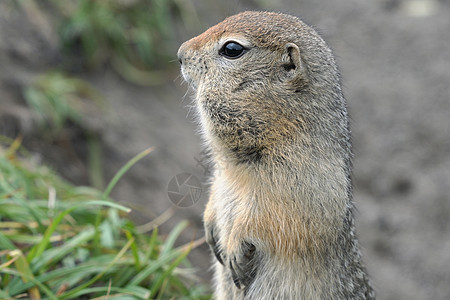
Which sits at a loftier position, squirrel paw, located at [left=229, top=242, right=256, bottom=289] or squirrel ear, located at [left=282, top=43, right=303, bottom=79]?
squirrel ear, located at [left=282, top=43, right=303, bottom=79]

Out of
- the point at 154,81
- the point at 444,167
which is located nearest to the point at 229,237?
the point at 154,81

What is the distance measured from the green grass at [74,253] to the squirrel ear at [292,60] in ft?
3.63

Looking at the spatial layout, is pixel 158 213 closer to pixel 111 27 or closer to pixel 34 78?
pixel 34 78

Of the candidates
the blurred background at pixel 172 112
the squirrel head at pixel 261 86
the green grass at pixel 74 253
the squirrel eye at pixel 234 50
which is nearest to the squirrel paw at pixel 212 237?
the green grass at pixel 74 253

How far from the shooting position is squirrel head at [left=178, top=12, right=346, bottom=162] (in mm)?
2467

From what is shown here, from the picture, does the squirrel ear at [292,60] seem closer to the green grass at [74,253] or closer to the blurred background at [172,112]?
the green grass at [74,253]

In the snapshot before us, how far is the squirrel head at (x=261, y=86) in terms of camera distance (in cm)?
247

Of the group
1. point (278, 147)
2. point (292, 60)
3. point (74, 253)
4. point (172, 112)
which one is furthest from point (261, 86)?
point (172, 112)

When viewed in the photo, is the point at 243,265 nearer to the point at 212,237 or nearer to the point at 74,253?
the point at 212,237

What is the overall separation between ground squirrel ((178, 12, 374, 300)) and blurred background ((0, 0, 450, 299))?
1.96 meters

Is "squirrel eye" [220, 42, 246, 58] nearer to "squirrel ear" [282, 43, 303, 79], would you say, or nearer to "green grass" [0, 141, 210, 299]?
"squirrel ear" [282, 43, 303, 79]

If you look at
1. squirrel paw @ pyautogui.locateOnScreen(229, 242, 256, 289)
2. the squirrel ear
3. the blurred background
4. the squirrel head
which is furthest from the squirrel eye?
the blurred background

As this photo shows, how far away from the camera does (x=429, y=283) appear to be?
5.23m

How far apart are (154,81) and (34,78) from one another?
1.29 metres
